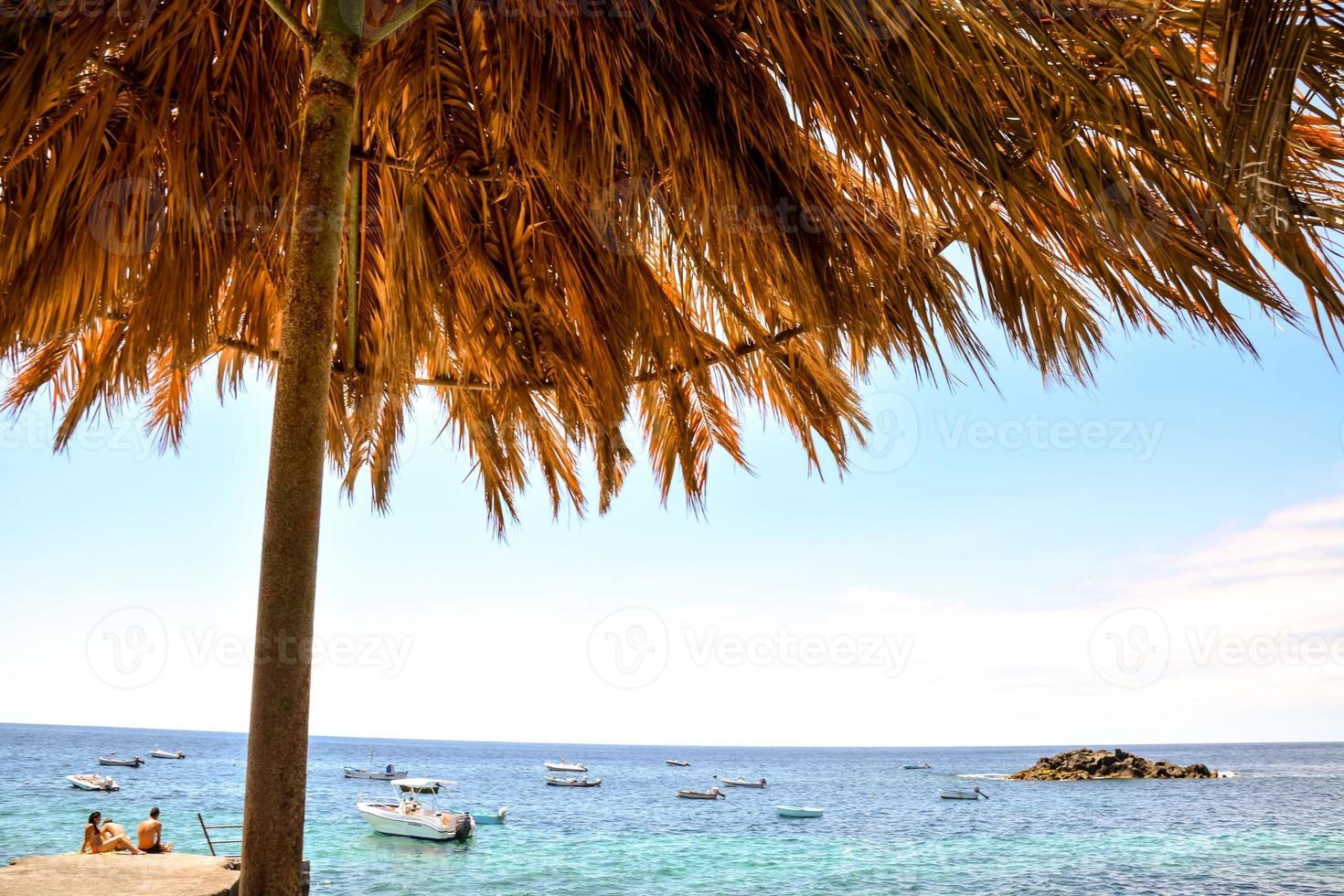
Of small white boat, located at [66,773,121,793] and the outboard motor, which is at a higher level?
the outboard motor

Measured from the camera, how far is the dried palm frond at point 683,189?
1.41 metres

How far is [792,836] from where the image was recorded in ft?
91.3

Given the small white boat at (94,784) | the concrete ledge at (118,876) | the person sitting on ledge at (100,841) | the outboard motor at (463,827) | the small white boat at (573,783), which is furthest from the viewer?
the small white boat at (573,783)

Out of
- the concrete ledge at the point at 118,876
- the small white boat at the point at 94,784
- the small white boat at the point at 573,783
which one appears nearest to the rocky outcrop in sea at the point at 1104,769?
the small white boat at the point at 573,783

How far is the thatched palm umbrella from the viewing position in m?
1.44

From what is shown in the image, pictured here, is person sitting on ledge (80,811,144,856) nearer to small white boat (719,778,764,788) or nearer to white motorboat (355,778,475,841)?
white motorboat (355,778,475,841)

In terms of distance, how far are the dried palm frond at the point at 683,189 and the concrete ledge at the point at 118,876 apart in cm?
134

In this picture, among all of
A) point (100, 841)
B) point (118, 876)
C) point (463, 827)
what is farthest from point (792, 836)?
point (118, 876)

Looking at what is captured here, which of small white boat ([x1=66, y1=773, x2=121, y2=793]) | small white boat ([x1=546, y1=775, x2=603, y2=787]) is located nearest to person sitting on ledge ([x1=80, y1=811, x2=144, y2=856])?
small white boat ([x1=66, y1=773, x2=121, y2=793])

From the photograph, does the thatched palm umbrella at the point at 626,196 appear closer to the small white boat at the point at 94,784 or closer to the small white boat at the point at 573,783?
the small white boat at the point at 94,784

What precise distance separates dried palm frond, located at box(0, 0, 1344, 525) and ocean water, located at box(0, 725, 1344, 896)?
16857 millimetres

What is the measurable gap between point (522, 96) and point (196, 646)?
4.11m

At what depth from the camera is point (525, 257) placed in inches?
107

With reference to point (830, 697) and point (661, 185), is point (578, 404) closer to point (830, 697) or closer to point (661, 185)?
point (661, 185)
